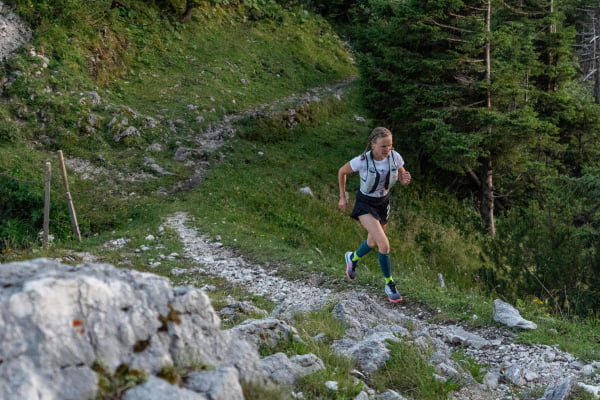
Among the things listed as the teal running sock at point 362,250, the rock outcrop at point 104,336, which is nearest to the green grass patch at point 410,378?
the rock outcrop at point 104,336

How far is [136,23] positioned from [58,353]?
23423 mm

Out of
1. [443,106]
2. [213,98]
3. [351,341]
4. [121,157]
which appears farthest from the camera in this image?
[213,98]

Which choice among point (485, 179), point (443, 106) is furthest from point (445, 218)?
point (443, 106)

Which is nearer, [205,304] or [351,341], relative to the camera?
[205,304]

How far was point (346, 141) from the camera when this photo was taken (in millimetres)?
23031

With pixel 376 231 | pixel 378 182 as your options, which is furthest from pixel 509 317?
pixel 378 182

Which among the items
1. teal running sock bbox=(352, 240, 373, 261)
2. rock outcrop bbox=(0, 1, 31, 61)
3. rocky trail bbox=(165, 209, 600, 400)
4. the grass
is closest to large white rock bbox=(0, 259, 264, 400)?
the grass

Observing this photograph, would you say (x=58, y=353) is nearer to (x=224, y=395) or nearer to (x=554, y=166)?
(x=224, y=395)

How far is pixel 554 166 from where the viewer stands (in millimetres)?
19203

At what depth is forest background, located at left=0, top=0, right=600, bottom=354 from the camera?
1058 cm

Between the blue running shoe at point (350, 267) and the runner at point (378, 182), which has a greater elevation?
the runner at point (378, 182)

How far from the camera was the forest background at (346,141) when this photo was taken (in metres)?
10.6

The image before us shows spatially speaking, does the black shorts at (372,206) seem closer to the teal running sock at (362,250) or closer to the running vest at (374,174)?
the running vest at (374,174)

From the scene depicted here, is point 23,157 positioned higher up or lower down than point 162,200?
higher up
